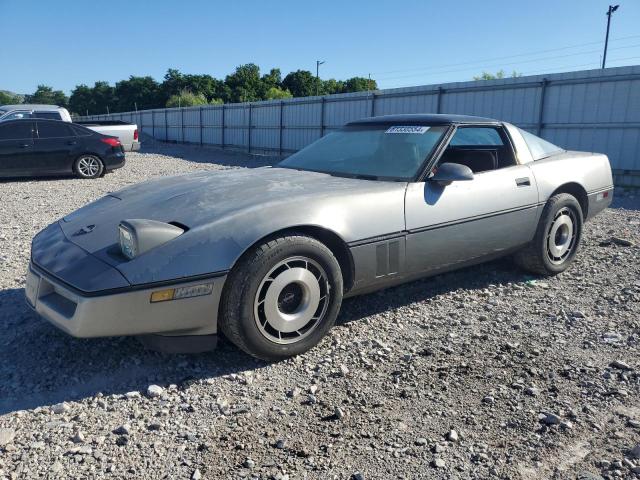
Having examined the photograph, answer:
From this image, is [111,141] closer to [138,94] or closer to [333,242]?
[333,242]

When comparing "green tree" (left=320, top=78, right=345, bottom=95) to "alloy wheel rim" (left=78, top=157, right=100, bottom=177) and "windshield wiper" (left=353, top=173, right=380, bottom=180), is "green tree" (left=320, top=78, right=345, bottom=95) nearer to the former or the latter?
"alloy wheel rim" (left=78, top=157, right=100, bottom=177)

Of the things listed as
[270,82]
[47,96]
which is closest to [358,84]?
[270,82]

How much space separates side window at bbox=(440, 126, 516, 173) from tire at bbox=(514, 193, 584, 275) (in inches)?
22.0

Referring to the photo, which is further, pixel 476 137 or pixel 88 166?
pixel 88 166

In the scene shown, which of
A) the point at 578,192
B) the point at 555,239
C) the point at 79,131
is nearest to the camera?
the point at 555,239

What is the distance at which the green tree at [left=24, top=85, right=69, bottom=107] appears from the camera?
103m

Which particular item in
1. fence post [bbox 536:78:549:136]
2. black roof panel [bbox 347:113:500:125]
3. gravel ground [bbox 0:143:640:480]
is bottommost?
gravel ground [bbox 0:143:640:480]

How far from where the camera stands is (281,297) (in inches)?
114

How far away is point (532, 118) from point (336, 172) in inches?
375

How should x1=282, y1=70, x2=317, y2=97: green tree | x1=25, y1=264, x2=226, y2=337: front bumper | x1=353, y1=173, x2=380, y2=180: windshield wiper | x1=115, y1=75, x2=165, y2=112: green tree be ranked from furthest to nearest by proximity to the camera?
1. x1=282, y1=70, x2=317, y2=97: green tree
2. x1=115, y1=75, x2=165, y2=112: green tree
3. x1=353, y1=173, x2=380, y2=180: windshield wiper
4. x1=25, y1=264, x2=226, y2=337: front bumper

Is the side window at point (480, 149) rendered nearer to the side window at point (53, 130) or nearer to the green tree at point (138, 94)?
the side window at point (53, 130)

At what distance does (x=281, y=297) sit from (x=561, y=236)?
2872 mm

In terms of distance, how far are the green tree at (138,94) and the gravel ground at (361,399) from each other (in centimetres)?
7469

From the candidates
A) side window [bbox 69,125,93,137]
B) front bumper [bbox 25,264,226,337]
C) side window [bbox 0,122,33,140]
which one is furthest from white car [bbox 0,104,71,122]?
front bumper [bbox 25,264,226,337]
